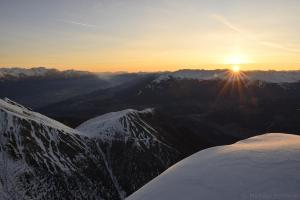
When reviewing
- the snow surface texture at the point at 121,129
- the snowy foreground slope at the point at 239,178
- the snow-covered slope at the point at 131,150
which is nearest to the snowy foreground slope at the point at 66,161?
the snow-covered slope at the point at 131,150

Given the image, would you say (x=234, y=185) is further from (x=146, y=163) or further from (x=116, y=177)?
(x=146, y=163)

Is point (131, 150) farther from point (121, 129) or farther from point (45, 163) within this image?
point (45, 163)

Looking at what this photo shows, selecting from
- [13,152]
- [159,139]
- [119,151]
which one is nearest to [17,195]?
[13,152]

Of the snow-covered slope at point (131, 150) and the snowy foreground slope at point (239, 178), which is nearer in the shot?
the snowy foreground slope at point (239, 178)

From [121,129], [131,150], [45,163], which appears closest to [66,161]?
[45,163]

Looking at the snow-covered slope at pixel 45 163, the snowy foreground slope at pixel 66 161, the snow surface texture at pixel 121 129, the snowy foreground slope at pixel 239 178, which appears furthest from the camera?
the snow surface texture at pixel 121 129

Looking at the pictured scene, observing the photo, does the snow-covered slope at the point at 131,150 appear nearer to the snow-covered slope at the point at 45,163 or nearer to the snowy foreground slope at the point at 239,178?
the snow-covered slope at the point at 45,163
